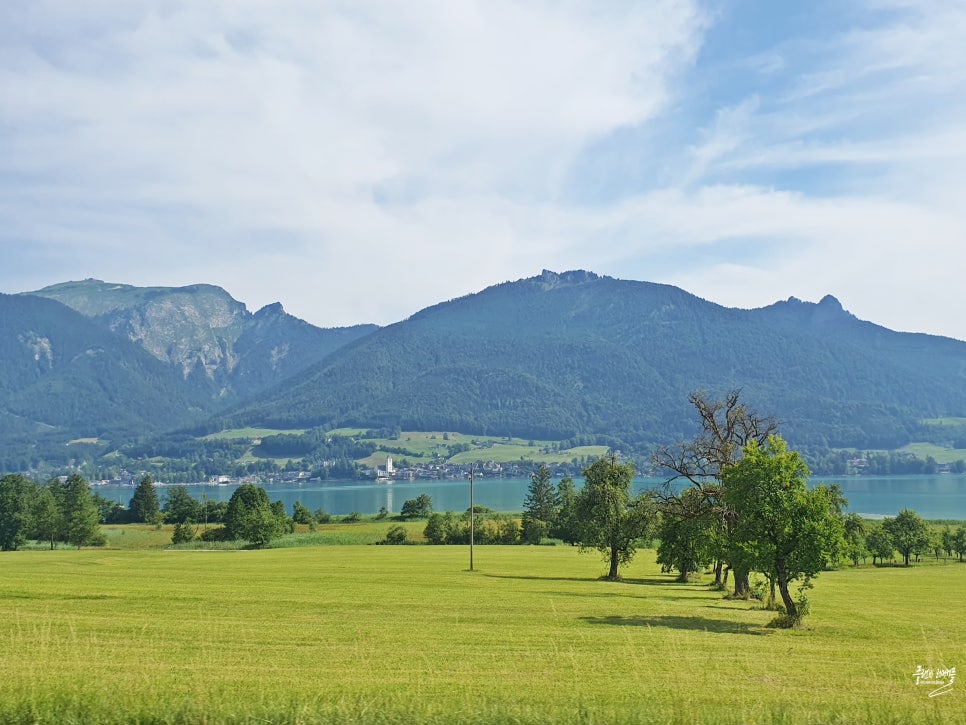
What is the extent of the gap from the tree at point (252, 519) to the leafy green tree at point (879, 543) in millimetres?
68811

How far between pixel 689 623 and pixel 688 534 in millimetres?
14017

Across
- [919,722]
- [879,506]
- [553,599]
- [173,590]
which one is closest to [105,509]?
[173,590]

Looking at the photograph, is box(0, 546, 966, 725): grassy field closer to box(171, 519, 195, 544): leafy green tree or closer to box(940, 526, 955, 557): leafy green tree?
box(171, 519, 195, 544): leafy green tree

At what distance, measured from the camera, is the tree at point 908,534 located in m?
89.0

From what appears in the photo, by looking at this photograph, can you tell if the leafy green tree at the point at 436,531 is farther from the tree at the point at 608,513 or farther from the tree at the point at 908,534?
the tree at the point at 608,513

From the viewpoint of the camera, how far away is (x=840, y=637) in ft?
91.4

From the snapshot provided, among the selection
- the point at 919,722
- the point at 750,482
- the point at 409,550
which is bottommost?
the point at 409,550

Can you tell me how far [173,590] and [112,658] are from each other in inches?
842

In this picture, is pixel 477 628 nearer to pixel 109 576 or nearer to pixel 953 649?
pixel 953 649

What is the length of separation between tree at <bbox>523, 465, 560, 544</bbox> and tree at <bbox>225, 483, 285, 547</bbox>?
32564 millimetres

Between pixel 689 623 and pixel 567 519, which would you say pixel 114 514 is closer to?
pixel 567 519

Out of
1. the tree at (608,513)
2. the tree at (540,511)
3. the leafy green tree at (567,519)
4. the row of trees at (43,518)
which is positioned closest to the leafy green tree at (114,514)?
the row of trees at (43,518)
